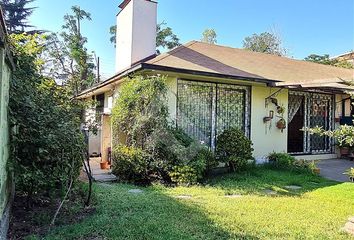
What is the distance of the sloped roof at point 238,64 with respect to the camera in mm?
10859

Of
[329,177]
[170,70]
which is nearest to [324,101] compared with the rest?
[329,177]

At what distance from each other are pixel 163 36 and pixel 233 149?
24924 mm

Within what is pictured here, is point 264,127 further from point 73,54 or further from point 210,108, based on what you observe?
point 73,54

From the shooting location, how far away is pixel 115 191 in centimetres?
748

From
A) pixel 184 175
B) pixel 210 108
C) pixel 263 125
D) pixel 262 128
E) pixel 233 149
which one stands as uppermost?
pixel 210 108

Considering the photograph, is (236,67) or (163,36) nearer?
(236,67)

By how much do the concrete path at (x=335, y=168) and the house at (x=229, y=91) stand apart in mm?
830

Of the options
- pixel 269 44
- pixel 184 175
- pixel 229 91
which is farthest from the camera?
pixel 269 44

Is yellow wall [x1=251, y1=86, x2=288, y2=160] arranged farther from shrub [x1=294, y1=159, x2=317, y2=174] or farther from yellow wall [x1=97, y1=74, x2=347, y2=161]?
shrub [x1=294, y1=159, x2=317, y2=174]

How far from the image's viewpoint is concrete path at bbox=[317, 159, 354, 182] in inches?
407

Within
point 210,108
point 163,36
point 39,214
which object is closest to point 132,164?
point 39,214

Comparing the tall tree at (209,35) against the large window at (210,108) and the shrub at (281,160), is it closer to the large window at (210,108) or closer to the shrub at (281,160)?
the large window at (210,108)

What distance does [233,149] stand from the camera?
1004cm

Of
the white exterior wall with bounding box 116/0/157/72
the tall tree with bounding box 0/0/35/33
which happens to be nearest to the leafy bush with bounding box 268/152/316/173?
the white exterior wall with bounding box 116/0/157/72
